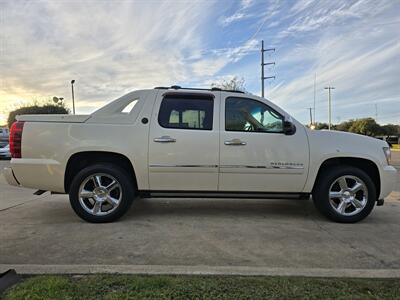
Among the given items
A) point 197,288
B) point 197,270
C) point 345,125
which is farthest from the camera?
point 345,125

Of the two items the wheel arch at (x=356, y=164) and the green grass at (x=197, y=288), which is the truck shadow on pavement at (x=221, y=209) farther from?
the green grass at (x=197, y=288)

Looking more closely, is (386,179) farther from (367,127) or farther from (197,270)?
(367,127)

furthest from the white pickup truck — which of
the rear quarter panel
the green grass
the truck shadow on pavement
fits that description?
the green grass

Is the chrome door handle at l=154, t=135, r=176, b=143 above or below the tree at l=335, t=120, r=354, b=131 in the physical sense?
below

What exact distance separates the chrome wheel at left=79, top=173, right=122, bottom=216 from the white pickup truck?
14mm

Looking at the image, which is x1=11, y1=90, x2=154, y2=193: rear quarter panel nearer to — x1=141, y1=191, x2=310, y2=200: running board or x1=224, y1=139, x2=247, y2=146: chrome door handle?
x1=141, y1=191, x2=310, y2=200: running board

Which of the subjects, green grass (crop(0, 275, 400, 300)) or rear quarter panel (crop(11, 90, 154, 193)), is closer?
green grass (crop(0, 275, 400, 300))

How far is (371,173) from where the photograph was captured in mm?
5715

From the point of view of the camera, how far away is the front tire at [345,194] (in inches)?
215

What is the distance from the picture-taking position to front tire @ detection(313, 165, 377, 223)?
5.45 metres

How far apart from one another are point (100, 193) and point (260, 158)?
2.29m

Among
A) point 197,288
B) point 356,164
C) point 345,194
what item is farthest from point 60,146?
point 356,164

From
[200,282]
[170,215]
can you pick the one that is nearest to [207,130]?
[170,215]

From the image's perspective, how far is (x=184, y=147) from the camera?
5.40m
